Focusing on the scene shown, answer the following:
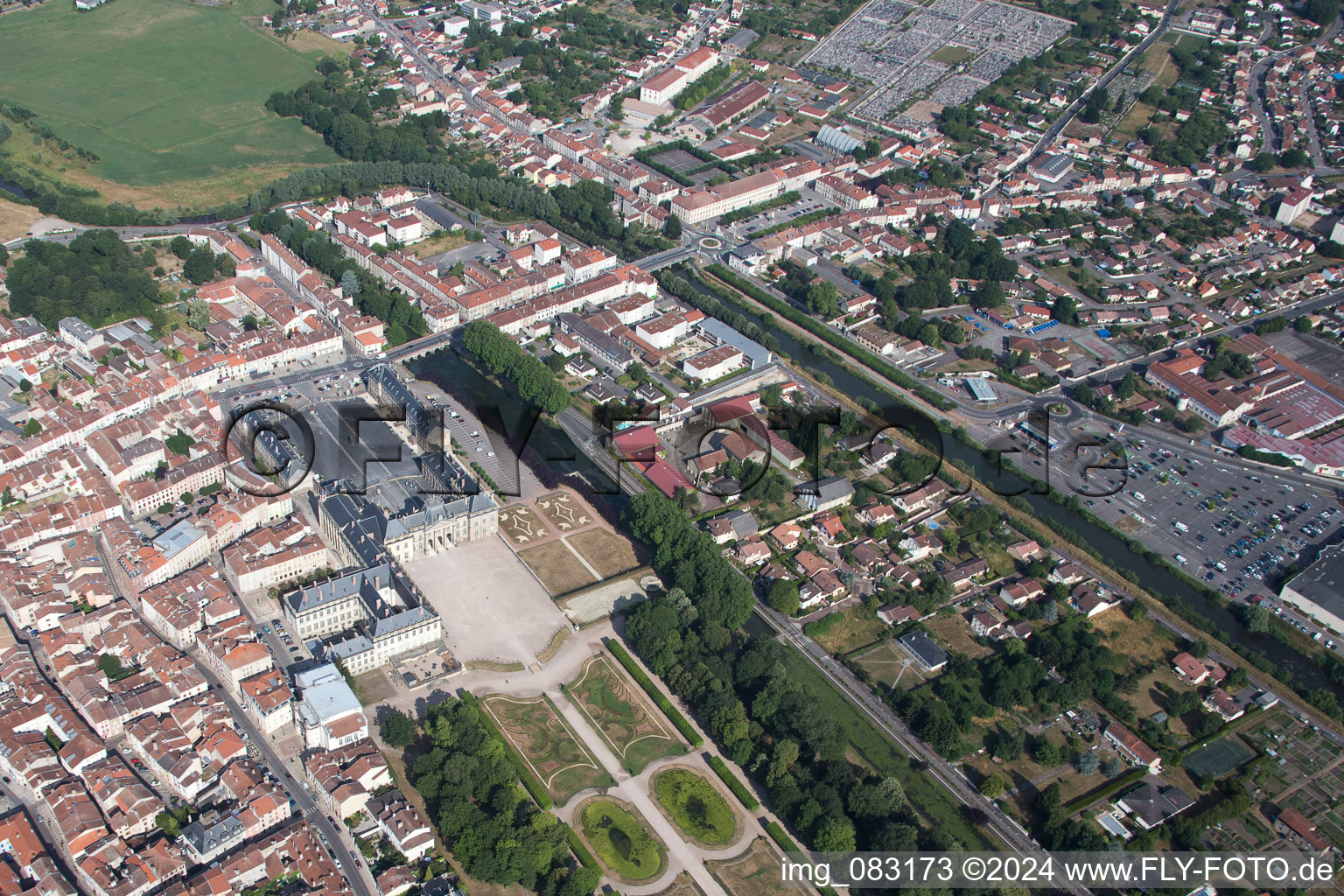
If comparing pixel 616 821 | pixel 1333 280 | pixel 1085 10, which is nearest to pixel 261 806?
Result: pixel 616 821

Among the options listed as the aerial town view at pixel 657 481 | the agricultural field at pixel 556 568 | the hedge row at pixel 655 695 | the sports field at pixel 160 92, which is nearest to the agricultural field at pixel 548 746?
the aerial town view at pixel 657 481

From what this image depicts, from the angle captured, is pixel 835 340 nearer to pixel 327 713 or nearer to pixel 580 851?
pixel 580 851

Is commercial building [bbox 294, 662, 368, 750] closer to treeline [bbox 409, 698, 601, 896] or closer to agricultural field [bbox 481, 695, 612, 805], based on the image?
treeline [bbox 409, 698, 601, 896]

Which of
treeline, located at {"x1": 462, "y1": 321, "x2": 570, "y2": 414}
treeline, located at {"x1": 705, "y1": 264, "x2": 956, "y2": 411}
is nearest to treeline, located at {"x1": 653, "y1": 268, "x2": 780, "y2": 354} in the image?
treeline, located at {"x1": 705, "y1": 264, "x2": 956, "y2": 411}

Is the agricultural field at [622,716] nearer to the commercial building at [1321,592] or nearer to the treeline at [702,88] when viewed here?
the commercial building at [1321,592]

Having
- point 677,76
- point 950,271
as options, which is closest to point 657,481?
point 950,271

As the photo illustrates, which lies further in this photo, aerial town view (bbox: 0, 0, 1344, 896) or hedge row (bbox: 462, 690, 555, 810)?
hedge row (bbox: 462, 690, 555, 810)
